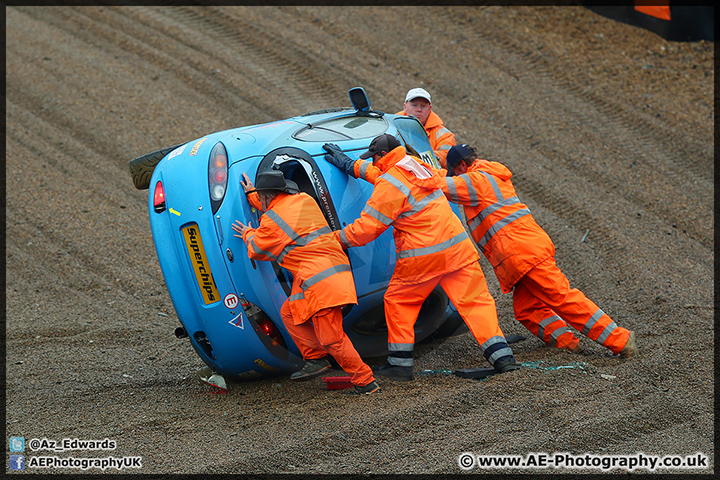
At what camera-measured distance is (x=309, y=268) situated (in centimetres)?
477

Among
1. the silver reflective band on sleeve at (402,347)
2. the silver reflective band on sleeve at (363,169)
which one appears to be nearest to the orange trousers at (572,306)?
the silver reflective band on sleeve at (402,347)

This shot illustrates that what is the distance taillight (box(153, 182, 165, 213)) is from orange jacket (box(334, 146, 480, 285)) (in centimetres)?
124

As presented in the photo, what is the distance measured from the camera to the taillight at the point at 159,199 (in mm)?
4933

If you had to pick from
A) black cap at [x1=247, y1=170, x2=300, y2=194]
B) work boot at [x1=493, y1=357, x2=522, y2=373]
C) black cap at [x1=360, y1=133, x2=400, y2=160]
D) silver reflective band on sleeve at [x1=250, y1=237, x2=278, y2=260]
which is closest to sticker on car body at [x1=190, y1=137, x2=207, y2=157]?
black cap at [x1=247, y1=170, x2=300, y2=194]

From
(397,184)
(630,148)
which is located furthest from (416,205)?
(630,148)

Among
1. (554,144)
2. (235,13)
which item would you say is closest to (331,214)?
(554,144)

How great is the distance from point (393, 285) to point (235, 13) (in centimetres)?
878

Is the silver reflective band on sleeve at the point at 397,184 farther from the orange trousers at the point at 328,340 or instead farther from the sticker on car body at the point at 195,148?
the sticker on car body at the point at 195,148

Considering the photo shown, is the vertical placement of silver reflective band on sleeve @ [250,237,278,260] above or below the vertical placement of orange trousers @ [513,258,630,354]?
above

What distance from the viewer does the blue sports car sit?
4.74 metres

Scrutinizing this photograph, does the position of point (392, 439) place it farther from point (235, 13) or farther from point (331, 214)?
point (235, 13)

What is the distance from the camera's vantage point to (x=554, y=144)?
9.70 meters

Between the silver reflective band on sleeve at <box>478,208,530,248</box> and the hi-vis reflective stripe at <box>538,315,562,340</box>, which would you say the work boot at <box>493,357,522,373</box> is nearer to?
the hi-vis reflective stripe at <box>538,315,562,340</box>

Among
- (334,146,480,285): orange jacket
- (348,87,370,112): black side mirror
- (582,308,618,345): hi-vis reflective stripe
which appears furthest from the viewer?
(348,87,370,112): black side mirror
